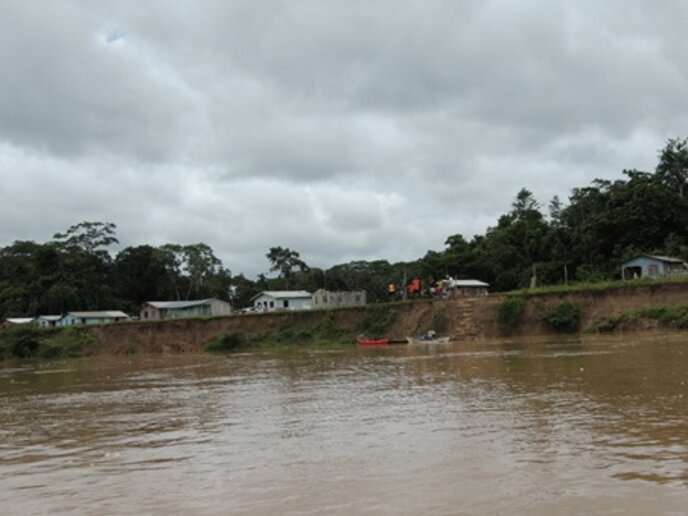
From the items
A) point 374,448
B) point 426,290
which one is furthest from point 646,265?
point 374,448

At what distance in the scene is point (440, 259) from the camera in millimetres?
78125

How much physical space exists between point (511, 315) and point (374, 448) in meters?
38.6

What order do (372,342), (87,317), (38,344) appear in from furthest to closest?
1. (87,317)
2. (38,344)
3. (372,342)

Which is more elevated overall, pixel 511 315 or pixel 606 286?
pixel 606 286

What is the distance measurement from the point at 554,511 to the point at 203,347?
54025mm

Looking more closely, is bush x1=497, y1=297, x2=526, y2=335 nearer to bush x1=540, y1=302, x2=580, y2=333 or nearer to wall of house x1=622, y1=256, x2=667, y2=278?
bush x1=540, y1=302, x2=580, y2=333

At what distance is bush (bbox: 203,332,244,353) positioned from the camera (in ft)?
185

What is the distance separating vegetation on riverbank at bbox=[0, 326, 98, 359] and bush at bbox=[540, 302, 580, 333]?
43.6 m

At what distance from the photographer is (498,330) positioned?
46.8 m

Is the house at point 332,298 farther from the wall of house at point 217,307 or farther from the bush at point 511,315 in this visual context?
the bush at point 511,315

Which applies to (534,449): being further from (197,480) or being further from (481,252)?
(481,252)

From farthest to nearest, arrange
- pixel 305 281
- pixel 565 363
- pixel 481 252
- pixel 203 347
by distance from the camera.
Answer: pixel 305 281 → pixel 481 252 → pixel 203 347 → pixel 565 363

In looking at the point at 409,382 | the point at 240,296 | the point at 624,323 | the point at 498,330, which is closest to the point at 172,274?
the point at 240,296

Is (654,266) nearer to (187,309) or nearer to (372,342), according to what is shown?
(372,342)
